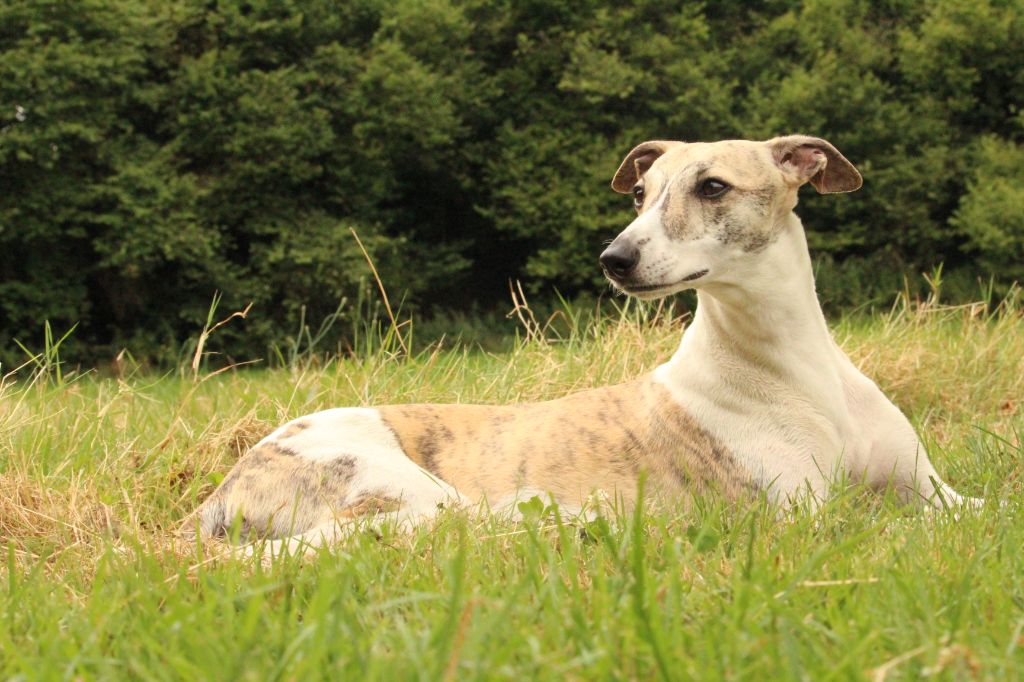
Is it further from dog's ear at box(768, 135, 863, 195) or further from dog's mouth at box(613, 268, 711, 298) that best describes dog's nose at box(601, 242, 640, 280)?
dog's ear at box(768, 135, 863, 195)

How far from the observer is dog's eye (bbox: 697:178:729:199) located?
374cm

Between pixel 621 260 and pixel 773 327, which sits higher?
pixel 621 260

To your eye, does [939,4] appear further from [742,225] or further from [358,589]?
[358,589]

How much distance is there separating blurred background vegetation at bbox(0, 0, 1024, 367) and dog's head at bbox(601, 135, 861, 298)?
1351cm

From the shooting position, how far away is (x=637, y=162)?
15.3ft

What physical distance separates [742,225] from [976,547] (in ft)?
4.68

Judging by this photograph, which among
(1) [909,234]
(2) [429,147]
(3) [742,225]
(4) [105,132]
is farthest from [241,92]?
(3) [742,225]

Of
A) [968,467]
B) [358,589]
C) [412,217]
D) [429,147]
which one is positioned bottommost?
[412,217]

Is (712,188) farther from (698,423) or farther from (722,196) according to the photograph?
(698,423)

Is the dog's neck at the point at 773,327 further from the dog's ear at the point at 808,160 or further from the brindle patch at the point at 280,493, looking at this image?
the brindle patch at the point at 280,493

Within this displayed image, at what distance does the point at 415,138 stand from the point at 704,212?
56.5 ft

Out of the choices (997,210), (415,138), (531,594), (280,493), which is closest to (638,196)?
(280,493)

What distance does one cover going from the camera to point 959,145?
20.9m

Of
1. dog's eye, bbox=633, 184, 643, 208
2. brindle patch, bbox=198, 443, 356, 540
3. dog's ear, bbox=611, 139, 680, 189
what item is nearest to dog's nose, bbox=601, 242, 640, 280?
dog's eye, bbox=633, 184, 643, 208
